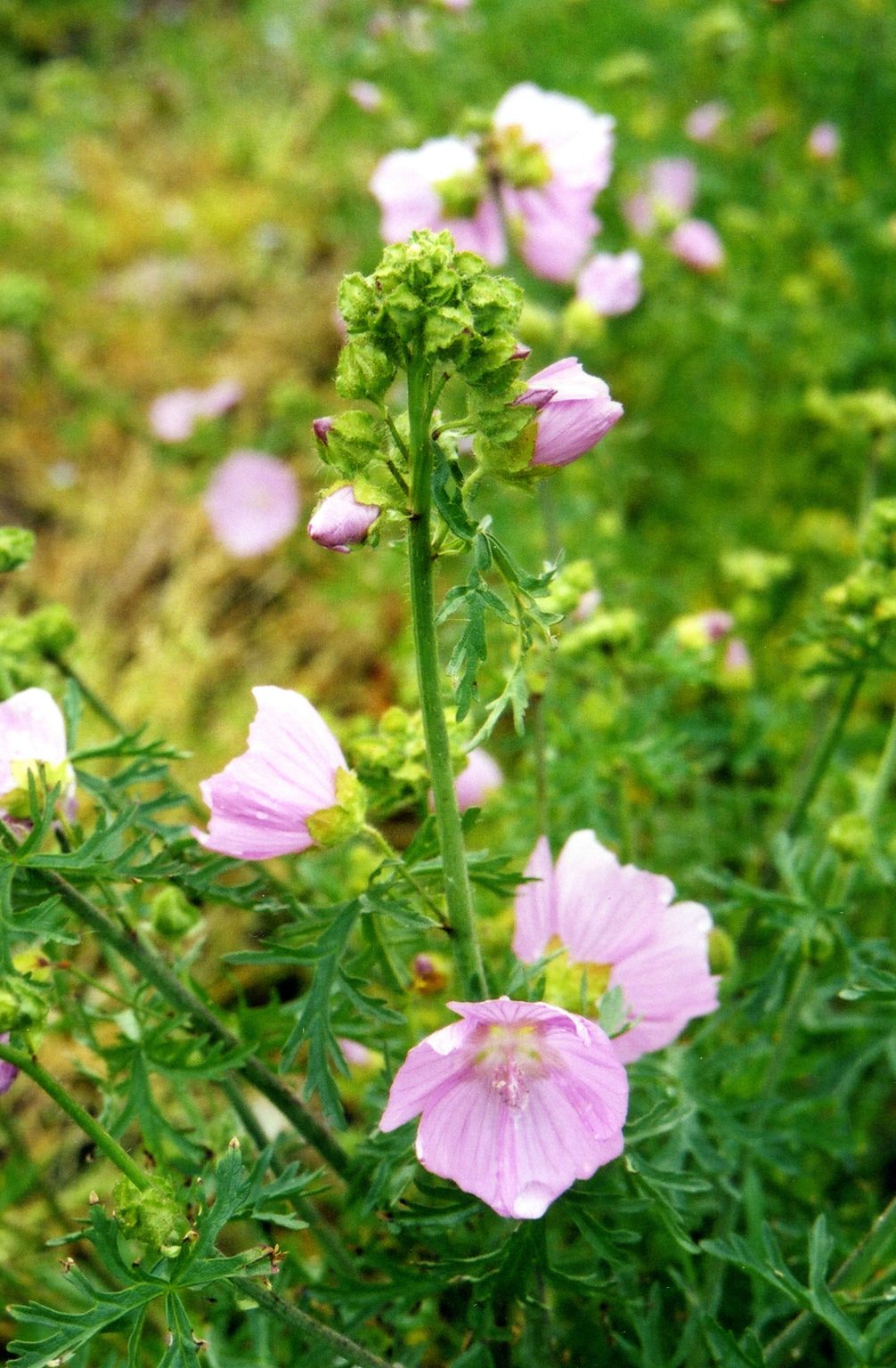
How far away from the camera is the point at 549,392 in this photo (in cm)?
84

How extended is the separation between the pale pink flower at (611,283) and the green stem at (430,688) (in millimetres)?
1051

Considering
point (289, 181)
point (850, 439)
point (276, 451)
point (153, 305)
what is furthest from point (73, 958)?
point (289, 181)

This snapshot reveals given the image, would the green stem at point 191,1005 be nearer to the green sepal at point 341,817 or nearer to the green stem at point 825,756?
the green sepal at point 341,817

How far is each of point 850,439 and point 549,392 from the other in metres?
1.98

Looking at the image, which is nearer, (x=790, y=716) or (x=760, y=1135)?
(x=760, y=1135)

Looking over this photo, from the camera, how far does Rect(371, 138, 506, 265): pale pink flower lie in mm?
1760

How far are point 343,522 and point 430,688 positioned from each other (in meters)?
0.13

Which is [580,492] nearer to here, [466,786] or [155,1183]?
[466,786]

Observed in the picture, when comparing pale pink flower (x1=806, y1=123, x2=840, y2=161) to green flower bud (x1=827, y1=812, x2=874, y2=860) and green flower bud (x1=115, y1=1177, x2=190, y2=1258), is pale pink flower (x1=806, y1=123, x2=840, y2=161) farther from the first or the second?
green flower bud (x1=115, y1=1177, x2=190, y2=1258)

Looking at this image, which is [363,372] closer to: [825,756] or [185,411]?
[825,756]

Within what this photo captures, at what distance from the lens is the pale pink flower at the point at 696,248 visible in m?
2.63

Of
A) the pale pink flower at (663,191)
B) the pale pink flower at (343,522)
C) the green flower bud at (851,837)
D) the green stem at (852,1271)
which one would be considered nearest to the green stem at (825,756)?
the green flower bud at (851,837)

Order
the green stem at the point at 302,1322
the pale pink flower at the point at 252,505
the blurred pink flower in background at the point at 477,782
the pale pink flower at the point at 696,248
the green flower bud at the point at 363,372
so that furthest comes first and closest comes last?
the pale pink flower at the point at 252,505 → the pale pink flower at the point at 696,248 → the blurred pink flower in background at the point at 477,782 → the green stem at the point at 302,1322 → the green flower bud at the point at 363,372

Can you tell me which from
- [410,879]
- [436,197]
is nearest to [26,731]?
[410,879]
